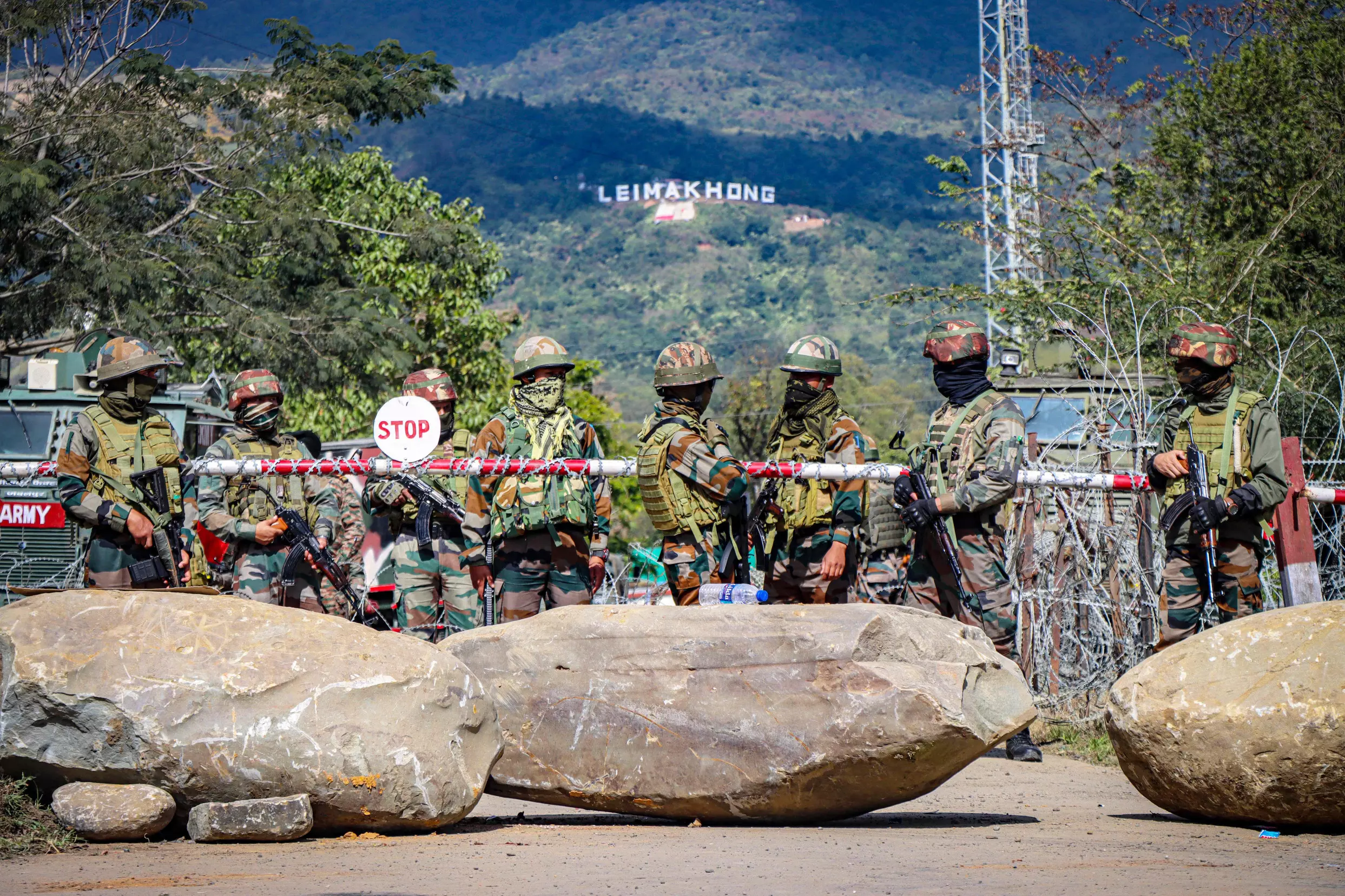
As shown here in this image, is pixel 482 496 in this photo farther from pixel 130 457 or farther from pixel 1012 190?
pixel 1012 190

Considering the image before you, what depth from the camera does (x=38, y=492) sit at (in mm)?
12047

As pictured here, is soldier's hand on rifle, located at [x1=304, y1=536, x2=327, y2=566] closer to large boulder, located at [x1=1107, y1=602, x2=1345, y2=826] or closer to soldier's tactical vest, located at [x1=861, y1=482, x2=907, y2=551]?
soldier's tactical vest, located at [x1=861, y1=482, x2=907, y2=551]

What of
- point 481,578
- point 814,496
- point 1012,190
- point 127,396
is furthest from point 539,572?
point 1012,190

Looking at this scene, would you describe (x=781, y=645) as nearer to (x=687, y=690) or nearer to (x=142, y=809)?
(x=687, y=690)

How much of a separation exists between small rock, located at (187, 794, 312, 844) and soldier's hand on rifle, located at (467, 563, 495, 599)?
2.89m

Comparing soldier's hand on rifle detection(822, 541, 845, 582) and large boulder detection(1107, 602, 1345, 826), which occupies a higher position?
soldier's hand on rifle detection(822, 541, 845, 582)

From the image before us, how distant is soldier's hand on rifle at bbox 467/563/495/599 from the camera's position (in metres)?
7.86

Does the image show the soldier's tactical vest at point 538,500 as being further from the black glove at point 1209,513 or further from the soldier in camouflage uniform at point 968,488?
the black glove at point 1209,513

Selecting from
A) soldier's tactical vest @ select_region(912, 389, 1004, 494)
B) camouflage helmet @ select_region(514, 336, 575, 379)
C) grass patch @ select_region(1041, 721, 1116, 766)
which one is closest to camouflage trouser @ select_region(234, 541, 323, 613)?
camouflage helmet @ select_region(514, 336, 575, 379)

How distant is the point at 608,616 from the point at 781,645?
2.40 ft

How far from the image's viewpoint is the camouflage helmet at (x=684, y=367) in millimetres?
7008

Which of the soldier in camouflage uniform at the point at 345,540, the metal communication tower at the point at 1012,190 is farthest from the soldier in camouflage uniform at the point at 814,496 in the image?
the metal communication tower at the point at 1012,190

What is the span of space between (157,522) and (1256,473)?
18.1ft

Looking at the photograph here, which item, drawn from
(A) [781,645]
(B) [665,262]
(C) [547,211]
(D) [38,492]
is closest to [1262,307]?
(A) [781,645]
